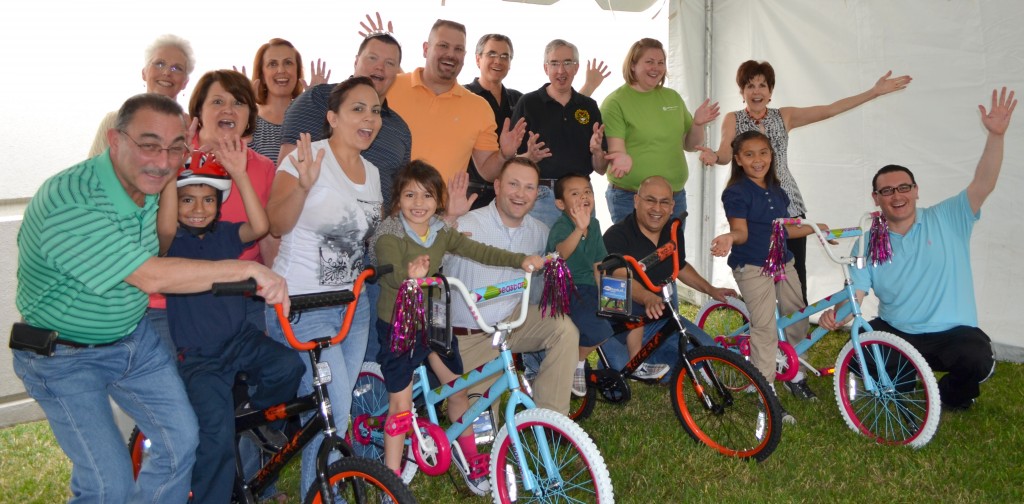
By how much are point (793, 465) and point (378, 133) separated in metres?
2.78

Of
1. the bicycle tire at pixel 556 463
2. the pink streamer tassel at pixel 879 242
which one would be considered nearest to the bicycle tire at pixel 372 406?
the bicycle tire at pixel 556 463

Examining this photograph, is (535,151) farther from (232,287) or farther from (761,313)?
(232,287)

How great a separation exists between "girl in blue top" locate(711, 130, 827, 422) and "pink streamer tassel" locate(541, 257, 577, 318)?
1.74m

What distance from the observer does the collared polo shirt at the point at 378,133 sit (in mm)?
3965

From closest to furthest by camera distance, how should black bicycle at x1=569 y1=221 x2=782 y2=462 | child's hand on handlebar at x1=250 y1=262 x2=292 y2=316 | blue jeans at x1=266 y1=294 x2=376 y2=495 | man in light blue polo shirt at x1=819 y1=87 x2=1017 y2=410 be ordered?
child's hand on handlebar at x1=250 y1=262 x2=292 y2=316, blue jeans at x1=266 y1=294 x2=376 y2=495, black bicycle at x1=569 y1=221 x2=782 y2=462, man in light blue polo shirt at x1=819 y1=87 x2=1017 y2=410

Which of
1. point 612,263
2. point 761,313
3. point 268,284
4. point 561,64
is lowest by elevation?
point 761,313

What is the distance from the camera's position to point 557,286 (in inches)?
140

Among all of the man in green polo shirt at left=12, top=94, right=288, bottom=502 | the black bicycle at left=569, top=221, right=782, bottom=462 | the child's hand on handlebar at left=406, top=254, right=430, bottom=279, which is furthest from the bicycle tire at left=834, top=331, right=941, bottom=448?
the man in green polo shirt at left=12, top=94, right=288, bottom=502

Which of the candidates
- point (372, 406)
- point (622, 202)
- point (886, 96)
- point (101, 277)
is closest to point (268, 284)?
point (101, 277)

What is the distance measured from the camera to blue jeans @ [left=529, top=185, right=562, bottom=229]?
5375 mm

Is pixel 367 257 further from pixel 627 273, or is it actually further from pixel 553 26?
pixel 553 26

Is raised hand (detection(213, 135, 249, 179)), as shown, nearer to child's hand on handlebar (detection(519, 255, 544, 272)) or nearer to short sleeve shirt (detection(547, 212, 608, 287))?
child's hand on handlebar (detection(519, 255, 544, 272))

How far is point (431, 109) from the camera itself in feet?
16.1

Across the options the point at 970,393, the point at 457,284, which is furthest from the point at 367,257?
the point at 970,393
